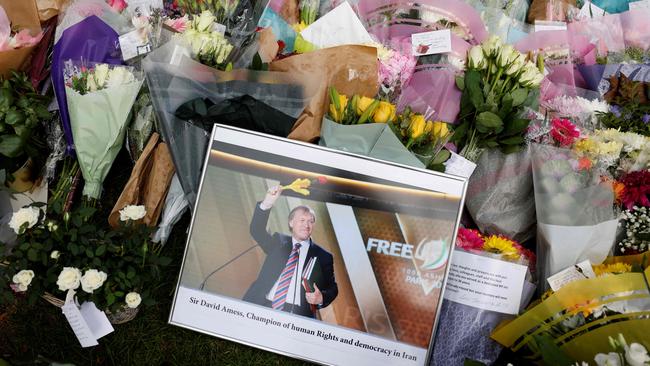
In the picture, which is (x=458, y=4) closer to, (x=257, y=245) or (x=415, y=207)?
(x=415, y=207)

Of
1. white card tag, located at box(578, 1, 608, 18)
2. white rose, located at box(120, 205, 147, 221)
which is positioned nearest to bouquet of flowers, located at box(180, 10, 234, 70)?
white rose, located at box(120, 205, 147, 221)

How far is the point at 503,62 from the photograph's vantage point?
2176 mm

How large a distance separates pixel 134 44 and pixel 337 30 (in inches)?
31.7

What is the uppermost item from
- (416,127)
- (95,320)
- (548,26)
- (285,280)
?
(548,26)

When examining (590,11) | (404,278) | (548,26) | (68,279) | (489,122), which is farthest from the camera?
(590,11)

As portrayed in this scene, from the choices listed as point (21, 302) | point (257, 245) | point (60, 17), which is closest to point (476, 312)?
point (257, 245)

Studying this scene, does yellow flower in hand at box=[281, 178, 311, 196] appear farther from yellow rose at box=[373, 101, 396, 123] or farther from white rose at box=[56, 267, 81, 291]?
white rose at box=[56, 267, 81, 291]

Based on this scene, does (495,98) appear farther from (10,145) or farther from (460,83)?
(10,145)

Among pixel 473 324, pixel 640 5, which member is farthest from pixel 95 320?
pixel 640 5

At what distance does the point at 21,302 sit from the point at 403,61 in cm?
172

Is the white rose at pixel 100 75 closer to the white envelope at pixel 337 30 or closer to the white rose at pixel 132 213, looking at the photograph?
the white rose at pixel 132 213

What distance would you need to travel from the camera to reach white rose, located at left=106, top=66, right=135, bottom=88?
2.02 metres

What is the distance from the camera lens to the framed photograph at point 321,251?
6.18ft

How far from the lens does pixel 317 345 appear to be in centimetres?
191
